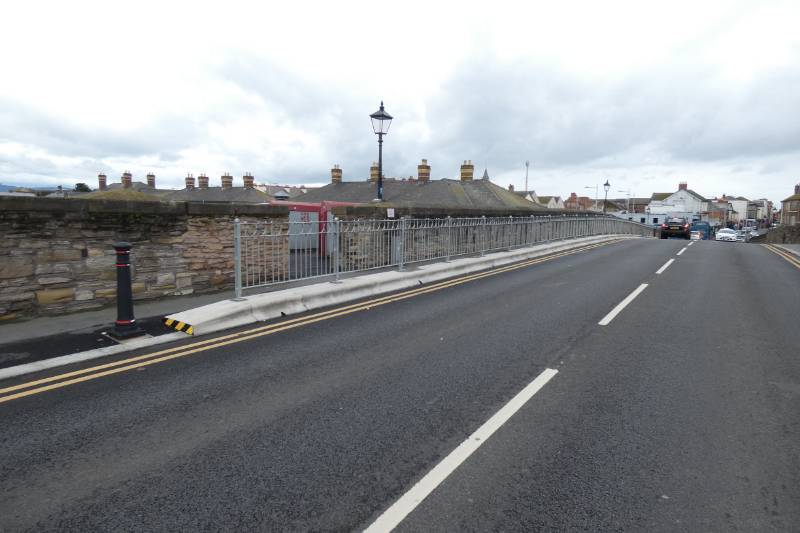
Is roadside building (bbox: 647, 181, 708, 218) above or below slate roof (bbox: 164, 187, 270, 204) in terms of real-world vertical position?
above

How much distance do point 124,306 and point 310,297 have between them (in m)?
2.97

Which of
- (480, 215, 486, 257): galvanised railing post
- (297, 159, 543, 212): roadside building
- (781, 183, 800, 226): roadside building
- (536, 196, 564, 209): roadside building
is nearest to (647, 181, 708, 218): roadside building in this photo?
(781, 183, 800, 226): roadside building

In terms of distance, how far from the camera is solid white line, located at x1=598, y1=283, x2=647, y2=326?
7465mm

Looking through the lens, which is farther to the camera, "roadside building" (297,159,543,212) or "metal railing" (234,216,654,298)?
"roadside building" (297,159,543,212)

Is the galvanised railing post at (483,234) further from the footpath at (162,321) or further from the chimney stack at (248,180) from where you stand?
the chimney stack at (248,180)

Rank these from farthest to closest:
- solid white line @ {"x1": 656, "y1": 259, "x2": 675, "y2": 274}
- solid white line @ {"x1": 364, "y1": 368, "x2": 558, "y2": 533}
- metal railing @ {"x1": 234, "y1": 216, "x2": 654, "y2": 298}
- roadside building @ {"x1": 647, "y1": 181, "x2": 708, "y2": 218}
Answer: roadside building @ {"x1": 647, "y1": 181, "x2": 708, "y2": 218}
solid white line @ {"x1": 656, "y1": 259, "x2": 675, "y2": 274}
metal railing @ {"x1": 234, "y1": 216, "x2": 654, "y2": 298}
solid white line @ {"x1": 364, "y1": 368, "x2": 558, "y2": 533}

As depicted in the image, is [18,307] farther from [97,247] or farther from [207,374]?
[207,374]

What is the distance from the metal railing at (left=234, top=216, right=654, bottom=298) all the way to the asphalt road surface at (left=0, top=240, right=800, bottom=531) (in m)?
2.18

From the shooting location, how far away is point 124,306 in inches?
251

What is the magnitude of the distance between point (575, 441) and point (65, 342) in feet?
20.5

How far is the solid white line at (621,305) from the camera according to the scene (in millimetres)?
7465

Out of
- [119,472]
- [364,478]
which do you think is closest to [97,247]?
[119,472]

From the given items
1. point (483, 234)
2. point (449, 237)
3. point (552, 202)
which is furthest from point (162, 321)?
point (552, 202)

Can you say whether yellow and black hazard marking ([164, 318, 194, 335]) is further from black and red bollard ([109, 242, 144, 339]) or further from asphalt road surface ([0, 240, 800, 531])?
asphalt road surface ([0, 240, 800, 531])
